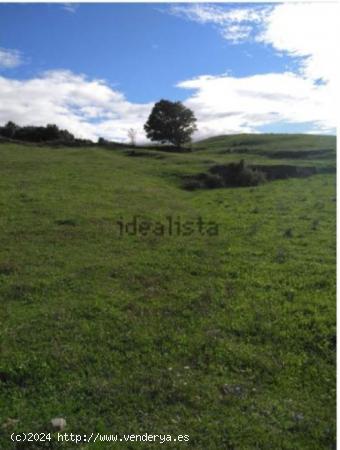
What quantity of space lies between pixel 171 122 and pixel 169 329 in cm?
7843

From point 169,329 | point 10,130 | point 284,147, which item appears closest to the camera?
point 169,329

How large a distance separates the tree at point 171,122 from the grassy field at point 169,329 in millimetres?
64012

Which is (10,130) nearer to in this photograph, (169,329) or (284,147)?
(284,147)

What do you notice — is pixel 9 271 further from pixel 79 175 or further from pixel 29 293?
pixel 79 175

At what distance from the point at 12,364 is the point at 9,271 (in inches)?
255

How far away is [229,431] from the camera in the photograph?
337 inches

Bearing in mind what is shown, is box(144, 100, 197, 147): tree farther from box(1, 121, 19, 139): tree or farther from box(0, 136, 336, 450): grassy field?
box(0, 136, 336, 450): grassy field

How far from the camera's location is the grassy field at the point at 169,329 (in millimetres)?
8914

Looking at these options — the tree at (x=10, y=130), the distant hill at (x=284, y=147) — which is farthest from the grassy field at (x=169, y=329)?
the tree at (x=10, y=130)

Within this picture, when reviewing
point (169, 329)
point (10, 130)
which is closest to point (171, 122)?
point (10, 130)

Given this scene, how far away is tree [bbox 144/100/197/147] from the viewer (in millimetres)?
88062

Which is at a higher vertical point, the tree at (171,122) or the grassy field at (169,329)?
the tree at (171,122)

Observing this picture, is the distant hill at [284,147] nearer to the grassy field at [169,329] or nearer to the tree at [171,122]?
the tree at [171,122]

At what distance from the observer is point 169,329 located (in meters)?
12.3
